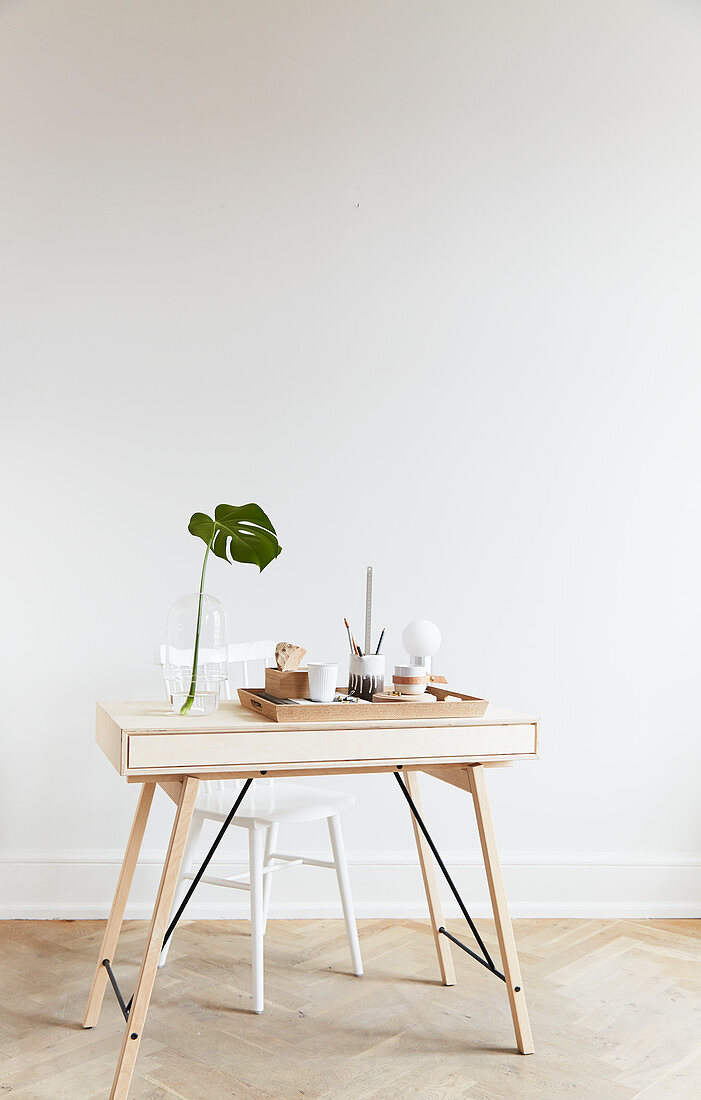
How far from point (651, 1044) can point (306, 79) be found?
272 cm

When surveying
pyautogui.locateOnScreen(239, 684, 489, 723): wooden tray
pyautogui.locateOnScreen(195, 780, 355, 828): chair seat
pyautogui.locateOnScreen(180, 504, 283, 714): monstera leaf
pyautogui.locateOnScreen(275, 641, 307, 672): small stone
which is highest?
pyautogui.locateOnScreen(180, 504, 283, 714): monstera leaf

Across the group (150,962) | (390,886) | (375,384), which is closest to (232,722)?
(150,962)

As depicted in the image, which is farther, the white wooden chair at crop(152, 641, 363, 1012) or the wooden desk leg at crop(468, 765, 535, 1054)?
the white wooden chair at crop(152, 641, 363, 1012)

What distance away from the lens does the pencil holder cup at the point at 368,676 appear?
2.03 metres

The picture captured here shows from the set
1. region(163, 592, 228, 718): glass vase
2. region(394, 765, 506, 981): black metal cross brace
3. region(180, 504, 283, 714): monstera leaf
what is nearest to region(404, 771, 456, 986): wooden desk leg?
region(394, 765, 506, 981): black metal cross brace

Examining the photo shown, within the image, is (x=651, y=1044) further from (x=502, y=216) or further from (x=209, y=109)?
(x=209, y=109)

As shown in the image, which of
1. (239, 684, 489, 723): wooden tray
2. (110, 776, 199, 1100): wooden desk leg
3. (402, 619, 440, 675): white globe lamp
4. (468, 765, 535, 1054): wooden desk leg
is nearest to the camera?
(110, 776, 199, 1100): wooden desk leg

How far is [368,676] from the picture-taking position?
203 centimetres

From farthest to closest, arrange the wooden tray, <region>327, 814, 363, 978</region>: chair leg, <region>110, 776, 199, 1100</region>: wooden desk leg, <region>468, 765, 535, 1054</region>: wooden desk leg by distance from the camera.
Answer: <region>327, 814, 363, 978</region>: chair leg, <region>468, 765, 535, 1054</region>: wooden desk leg, the wooden tray, <region>110, 776, 199, 1100</region>: wooden desk leg

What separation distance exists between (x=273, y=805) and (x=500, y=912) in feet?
1.86

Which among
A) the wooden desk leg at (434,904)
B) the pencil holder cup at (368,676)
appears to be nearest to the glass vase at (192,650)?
the pencil holder cup at (368,676)

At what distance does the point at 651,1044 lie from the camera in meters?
2.05

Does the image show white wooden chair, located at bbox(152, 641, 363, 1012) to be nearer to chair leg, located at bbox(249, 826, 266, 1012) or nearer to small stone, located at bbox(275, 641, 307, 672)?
chair leg, located at bbox(249, 826, 266, 1012)

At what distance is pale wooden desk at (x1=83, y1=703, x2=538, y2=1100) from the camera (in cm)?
174
